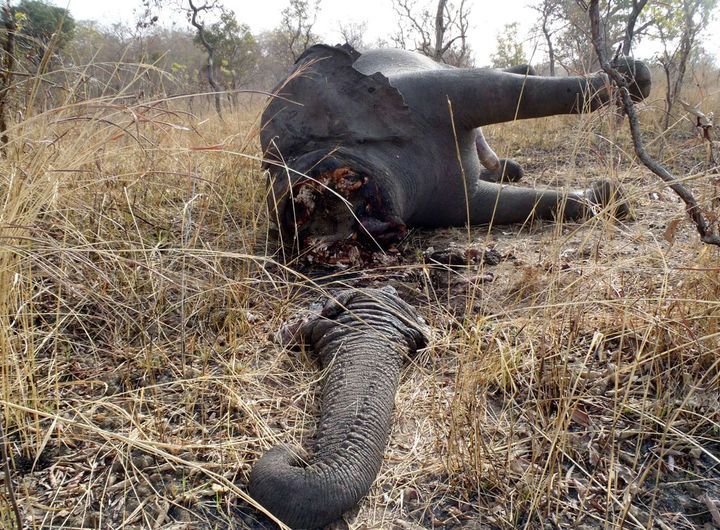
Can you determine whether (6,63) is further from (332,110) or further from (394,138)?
(394,138)

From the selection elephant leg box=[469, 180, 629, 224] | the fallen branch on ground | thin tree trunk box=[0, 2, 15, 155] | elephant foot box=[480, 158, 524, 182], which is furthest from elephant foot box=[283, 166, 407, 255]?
elephant foot box=[480, 158, 524, 182]

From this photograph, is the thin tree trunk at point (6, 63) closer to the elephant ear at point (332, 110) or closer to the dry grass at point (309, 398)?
the dry grass at point (309, 398)

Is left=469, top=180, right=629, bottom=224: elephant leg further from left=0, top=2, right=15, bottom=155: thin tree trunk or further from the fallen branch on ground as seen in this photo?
left=0, top=2, right=15, bottom=155: thin tree trunk

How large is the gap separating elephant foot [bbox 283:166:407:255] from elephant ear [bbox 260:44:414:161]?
0.32 meters

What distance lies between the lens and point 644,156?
2115mm

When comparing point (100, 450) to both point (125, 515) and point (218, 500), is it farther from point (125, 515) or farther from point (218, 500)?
point (218, 500)

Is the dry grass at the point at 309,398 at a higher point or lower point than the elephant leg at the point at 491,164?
lower

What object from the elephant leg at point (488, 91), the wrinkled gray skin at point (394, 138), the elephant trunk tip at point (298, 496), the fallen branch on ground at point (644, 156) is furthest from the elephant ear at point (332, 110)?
the elephant trunk tip at point (298, 496)

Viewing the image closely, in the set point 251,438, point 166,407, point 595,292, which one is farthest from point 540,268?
point 166,407

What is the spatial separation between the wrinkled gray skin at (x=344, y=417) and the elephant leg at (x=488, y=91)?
1620mm

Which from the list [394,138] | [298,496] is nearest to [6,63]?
[394,138]

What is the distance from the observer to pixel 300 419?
78.9 inches

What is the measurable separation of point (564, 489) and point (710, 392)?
2.20 ft

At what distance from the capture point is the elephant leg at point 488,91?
350 centimetres
